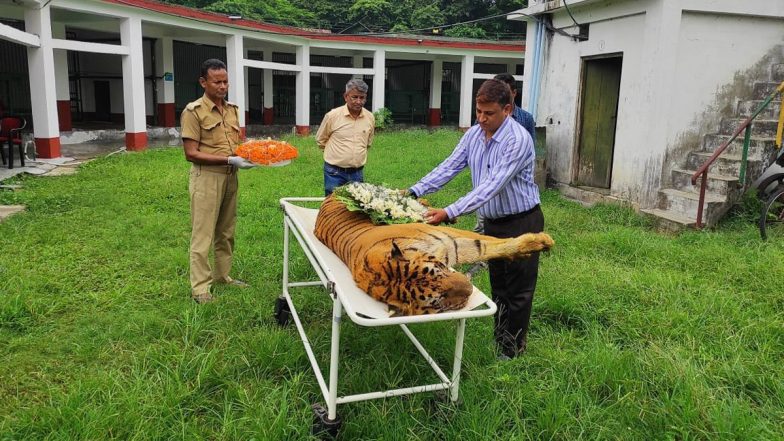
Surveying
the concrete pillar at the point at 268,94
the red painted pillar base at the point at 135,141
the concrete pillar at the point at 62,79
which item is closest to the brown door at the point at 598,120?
the red painted pillar base at the point at 135,141

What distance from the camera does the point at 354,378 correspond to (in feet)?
9.94

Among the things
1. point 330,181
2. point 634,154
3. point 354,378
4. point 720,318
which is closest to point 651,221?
point 634,154

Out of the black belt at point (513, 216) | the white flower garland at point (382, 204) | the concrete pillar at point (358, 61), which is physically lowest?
the black belt at point (513, 216)

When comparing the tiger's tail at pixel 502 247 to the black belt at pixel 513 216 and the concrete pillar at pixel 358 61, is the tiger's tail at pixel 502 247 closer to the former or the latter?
the black belt at pixel 513 216

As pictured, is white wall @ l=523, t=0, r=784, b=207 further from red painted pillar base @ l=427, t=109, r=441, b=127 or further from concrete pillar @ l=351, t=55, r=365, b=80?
concrete pillar @ l=351, t=55, r=365, b=80

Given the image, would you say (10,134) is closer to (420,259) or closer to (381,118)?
(420,259)

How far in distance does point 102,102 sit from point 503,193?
59.2 feet

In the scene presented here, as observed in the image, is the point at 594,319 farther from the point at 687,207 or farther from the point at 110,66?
the point at 110,66

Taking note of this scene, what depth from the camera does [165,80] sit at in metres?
16.0

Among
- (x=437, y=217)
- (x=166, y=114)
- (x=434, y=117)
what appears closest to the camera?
(x=437, y=217)

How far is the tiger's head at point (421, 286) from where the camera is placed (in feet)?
7.99

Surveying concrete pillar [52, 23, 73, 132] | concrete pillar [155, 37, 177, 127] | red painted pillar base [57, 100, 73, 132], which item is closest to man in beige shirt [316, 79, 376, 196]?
concrete pillar [52, 23, 73, 132]

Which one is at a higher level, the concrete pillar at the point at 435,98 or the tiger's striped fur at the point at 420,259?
the concrete pillar at the point at 435,98

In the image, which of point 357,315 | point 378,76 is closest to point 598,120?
point 357,315
